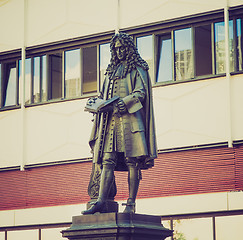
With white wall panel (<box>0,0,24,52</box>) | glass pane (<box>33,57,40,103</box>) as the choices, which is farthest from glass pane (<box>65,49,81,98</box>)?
white wall panel (<box>0,0,24,52</box>)

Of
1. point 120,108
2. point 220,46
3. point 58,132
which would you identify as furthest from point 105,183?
point 58,132

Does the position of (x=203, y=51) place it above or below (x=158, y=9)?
below

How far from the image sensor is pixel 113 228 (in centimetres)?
1384

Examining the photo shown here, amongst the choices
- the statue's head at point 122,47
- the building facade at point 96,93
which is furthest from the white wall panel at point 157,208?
the statue's head at point 122,47

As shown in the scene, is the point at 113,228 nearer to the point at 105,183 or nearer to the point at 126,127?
the point at 105,183

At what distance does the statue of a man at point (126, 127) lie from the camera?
14766 mm

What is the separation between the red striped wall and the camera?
24.6 m

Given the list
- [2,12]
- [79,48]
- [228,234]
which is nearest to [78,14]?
[79,48]

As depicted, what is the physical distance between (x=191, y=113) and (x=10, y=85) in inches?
276

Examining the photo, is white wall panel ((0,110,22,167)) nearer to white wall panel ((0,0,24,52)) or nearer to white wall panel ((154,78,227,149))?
white wall panel ((0,0,24,52))

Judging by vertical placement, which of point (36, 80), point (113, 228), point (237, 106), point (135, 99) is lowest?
point (113, 228)

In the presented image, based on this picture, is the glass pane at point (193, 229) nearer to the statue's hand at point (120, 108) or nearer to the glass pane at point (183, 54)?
the glass pane at point (183, 54)

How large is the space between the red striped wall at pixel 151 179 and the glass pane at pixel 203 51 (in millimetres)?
2249

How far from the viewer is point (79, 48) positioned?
28.1 metres
